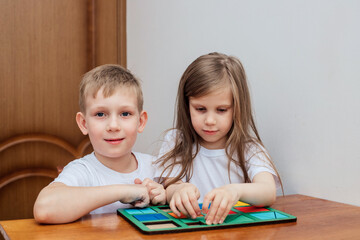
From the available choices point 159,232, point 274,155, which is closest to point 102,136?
point 159,232

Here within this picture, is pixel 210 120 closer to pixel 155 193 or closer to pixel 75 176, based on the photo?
pixel 155 193

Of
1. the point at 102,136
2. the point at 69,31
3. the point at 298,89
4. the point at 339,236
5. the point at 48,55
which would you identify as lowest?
the point at 339,236

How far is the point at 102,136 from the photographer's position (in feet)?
3.29

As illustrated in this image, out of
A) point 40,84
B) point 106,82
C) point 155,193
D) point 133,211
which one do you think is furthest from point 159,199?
point 40,84

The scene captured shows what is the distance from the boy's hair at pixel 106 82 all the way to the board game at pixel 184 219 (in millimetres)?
328

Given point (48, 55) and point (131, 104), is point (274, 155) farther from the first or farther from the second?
point (48, 55)

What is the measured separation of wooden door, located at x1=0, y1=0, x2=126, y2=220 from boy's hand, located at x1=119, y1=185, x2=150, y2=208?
117cm

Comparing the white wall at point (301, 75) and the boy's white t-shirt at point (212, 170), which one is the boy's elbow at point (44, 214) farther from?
the white wall at point (301, 75)

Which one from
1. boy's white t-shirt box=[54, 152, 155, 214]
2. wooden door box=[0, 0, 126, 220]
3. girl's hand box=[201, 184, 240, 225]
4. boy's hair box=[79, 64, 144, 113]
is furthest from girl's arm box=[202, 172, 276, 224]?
wooden door box=[0, 0, 126, 220]

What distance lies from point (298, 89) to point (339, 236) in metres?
0.53

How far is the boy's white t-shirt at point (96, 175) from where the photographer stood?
96cm

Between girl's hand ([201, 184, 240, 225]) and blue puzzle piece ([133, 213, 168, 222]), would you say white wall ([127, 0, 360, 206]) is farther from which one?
blue puzzle piece ([133, 213, 168, 222])

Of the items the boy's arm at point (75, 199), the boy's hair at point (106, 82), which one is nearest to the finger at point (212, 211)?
the boy's arm at point (75, 199)

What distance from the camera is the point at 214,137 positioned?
1.11 m
